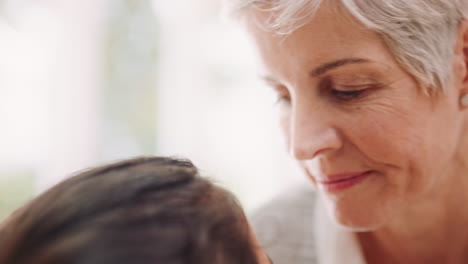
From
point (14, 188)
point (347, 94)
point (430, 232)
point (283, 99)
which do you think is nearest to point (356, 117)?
point (347, 94)

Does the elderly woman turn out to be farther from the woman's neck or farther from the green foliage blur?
the green foliage blur

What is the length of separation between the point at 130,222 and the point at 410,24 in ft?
1.94

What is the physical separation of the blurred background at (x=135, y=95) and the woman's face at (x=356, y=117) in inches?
52.0

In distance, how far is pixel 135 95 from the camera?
2.59m

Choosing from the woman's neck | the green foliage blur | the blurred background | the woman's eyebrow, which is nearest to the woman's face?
the woman's eyebrow

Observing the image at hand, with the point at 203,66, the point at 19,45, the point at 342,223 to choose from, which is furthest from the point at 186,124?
the point at 342,223

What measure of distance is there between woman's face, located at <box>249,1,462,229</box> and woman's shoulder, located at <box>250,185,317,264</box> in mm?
248

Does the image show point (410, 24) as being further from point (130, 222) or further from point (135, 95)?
point (135, 95)

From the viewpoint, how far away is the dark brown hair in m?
0.51

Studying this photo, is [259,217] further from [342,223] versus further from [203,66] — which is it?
[203,66]

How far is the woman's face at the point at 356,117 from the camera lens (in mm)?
879

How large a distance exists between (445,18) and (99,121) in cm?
189

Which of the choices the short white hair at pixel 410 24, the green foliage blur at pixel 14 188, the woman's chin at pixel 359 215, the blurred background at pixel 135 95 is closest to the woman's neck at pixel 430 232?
the woman's chin at pixel 359 215

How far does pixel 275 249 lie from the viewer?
123 centimetres
